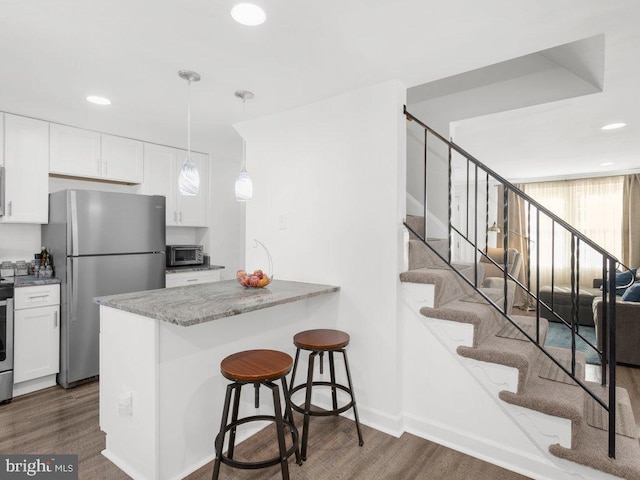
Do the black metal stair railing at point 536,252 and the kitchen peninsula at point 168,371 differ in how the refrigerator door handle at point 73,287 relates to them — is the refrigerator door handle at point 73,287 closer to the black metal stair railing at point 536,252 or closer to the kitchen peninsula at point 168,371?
the kitchen peninsula at point 168,371

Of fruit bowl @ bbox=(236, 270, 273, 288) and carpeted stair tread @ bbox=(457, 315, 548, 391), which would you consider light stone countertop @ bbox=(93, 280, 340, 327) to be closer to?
fruit bowl @ bbox=(236, 270, 273, 288)

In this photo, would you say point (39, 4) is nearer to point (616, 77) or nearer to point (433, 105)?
point (433, 105)

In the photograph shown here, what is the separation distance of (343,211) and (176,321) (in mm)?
1423

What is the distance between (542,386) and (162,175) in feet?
13.2

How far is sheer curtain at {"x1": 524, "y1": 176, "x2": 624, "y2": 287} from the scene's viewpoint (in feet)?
20.8

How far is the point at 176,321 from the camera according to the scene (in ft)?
5.41

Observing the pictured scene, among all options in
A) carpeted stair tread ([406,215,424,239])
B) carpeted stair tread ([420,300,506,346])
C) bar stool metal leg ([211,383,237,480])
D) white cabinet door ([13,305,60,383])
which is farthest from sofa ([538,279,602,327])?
white cabinet door ([13,305,60,383])

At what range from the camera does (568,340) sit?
14.7 feet

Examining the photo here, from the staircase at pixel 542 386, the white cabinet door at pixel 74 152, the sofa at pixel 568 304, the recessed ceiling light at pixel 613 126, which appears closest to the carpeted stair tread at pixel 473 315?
the staircase at pixel 542 386

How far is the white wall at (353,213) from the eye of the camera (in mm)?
2449

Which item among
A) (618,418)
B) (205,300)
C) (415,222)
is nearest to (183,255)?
(205,300)

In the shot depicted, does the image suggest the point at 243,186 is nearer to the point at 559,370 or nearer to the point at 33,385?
the point at 559,370

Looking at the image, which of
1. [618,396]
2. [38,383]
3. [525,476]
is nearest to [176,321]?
[525,476]

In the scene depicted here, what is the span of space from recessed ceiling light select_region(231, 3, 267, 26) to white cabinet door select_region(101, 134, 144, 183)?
103 inches
